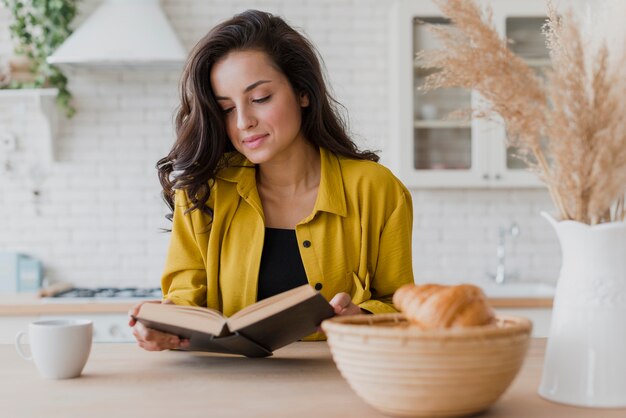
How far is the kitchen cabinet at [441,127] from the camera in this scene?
4.22m

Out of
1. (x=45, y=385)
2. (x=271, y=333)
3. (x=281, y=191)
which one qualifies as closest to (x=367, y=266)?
(x=281, y=191)

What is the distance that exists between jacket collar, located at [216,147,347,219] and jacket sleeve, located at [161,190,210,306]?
143mm

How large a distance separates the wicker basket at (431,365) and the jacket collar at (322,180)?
91 centimetres

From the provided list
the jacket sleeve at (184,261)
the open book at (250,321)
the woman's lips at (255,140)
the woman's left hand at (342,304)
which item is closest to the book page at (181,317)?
the open book at (250,321)

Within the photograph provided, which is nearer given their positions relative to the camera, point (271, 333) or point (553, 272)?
point (271, 333)

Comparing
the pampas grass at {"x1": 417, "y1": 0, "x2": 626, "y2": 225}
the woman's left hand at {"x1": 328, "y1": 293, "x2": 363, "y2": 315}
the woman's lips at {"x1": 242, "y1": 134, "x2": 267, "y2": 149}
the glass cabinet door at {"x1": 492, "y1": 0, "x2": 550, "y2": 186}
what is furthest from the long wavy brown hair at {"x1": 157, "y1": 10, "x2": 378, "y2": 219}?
the glass cabinet door at {"x1": 492, "y1": 0, "x2": 550, "y2": 186}

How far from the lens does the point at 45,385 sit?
58.2 inches

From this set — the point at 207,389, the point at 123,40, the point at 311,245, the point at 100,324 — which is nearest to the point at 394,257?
the point at 311,245

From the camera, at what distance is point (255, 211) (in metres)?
2.13

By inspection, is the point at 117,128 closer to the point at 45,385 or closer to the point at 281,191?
the point at 281,191

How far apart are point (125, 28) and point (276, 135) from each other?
2254 mm

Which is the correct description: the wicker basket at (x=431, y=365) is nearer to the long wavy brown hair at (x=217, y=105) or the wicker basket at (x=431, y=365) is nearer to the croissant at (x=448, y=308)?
the croissant at (x=448, y=308)

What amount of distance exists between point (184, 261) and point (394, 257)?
0.56 meters

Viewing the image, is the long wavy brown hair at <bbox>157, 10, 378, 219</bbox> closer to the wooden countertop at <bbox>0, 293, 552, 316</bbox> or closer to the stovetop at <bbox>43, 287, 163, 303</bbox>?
the wooden countertop at <bbox>0, 293, 552, 316</bbox>
